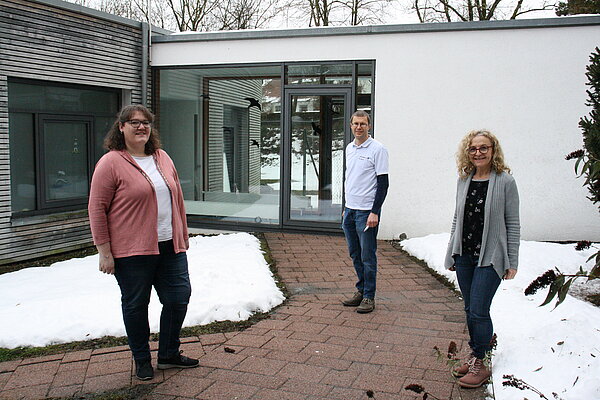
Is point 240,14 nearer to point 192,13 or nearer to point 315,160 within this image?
point 192,13

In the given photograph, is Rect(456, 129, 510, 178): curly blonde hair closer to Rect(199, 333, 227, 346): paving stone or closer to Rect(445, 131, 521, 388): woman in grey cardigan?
Rect(445, 131, 521, 388): woman in grey cardigan

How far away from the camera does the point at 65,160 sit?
353 inches

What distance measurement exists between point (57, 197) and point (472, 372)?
7008 mm

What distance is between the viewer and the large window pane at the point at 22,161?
8086 millimetres

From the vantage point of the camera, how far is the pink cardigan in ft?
11.8

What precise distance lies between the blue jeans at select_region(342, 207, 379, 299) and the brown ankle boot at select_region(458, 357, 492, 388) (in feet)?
5.66

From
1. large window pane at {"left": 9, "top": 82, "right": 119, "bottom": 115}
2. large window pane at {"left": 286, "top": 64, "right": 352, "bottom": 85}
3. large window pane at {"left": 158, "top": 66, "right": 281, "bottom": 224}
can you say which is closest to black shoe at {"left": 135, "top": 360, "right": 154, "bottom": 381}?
large window pane at {"left": 9, "top": 82, "right": 119, "bottom": 115}

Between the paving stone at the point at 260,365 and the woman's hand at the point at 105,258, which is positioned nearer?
the woman's hand at the point at 105,258

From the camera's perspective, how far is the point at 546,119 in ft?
29.3

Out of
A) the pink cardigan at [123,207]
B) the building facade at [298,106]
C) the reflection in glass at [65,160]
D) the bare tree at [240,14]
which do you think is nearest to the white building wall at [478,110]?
the building facade at [298,106]

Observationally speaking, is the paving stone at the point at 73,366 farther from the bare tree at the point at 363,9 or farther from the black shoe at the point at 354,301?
the bare tree at the point at 363,9

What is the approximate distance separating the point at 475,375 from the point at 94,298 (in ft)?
11.4

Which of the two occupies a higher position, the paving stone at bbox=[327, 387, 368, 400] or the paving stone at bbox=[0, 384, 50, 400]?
the paving stone at bbox=[327, 387, 368, 400]

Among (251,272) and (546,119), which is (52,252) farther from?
(546,119)
